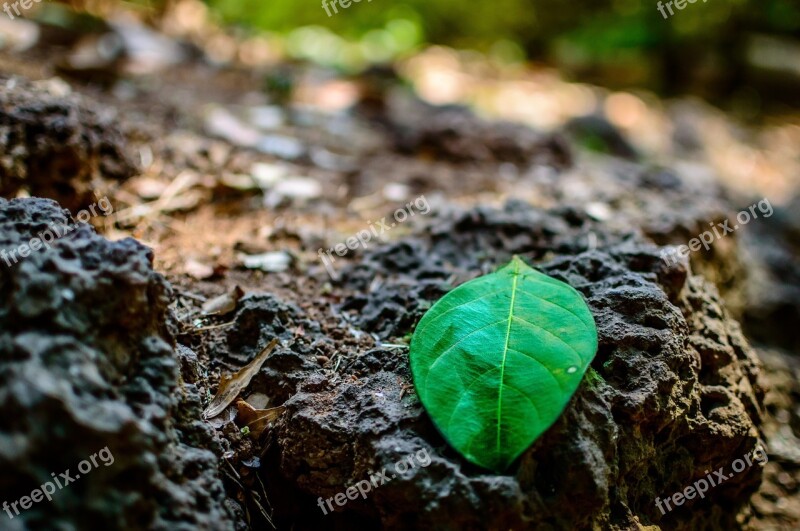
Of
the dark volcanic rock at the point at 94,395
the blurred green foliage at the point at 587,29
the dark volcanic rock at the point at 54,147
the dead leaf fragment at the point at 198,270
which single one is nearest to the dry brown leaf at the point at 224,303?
the dead leaf fragment at the point at 198,270

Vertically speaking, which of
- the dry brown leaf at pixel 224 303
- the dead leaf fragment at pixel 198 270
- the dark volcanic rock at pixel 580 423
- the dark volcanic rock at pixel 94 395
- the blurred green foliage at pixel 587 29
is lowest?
the blurred green foliage at pixel 587 29

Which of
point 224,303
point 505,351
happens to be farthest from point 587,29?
point 505,351

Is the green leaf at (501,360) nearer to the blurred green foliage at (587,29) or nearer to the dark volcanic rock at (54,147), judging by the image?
the dark volcanic rock at (54,147)

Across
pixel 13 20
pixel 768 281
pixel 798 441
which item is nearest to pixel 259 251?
pixel 798 441

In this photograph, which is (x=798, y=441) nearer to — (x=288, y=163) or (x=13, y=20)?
(x=288, y=163)

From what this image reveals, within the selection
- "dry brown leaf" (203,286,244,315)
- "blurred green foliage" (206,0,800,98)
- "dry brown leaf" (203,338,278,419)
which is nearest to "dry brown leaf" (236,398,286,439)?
"dry brown leaf" (203,338,278,419)

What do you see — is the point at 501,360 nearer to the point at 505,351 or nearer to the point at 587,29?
the point at 505,351

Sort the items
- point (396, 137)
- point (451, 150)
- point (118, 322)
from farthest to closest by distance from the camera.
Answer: point (396, 137) → point (451, 150) → point (118, 322)
